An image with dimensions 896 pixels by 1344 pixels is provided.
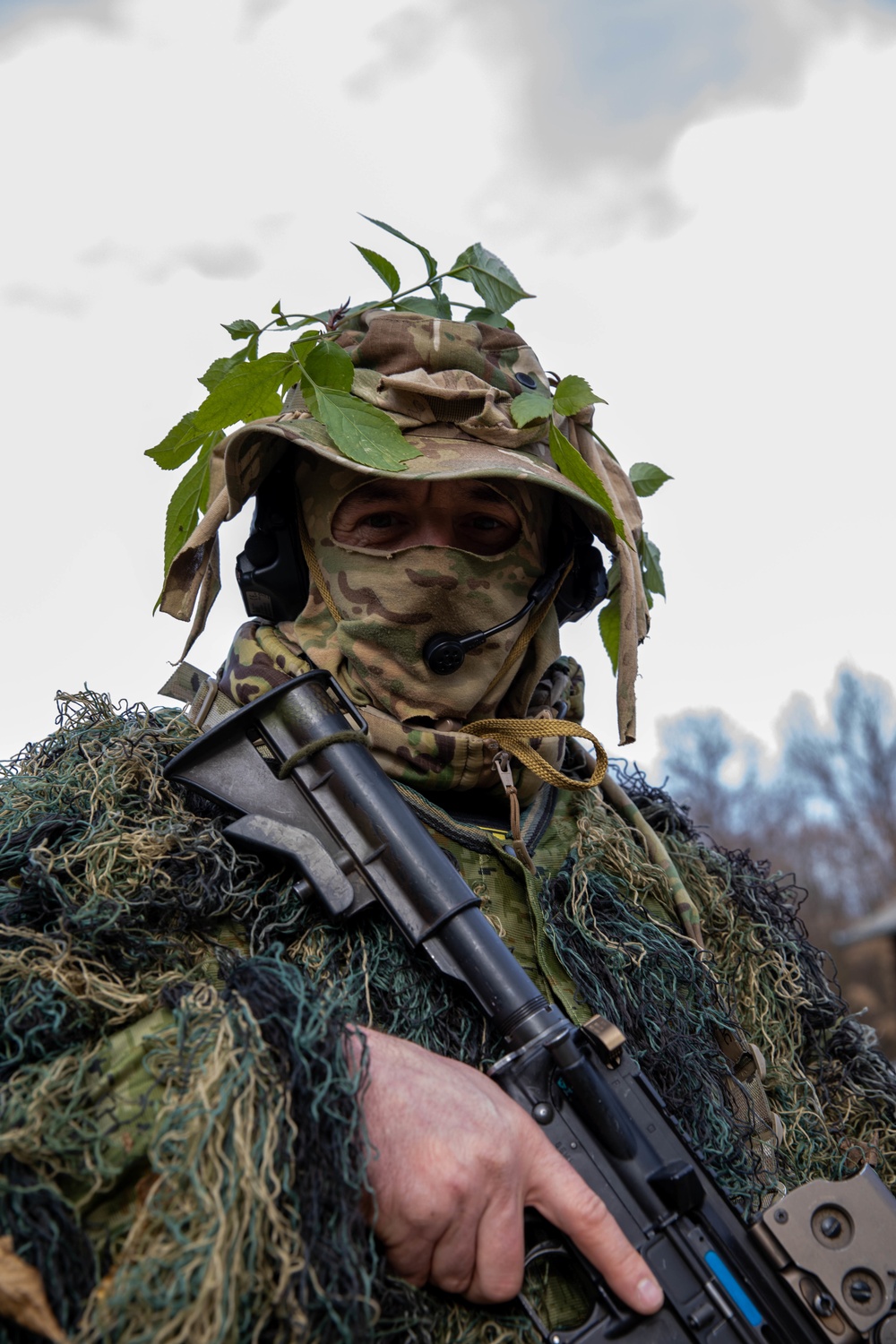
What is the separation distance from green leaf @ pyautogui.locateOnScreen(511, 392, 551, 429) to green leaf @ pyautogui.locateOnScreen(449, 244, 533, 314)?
0.39 m

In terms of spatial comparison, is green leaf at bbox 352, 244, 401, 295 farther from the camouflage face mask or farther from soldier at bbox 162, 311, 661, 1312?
the camouflage face mask

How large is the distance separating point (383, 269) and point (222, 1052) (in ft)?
6.75

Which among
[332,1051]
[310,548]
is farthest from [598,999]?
[310,548]

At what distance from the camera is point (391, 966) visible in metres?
1.97

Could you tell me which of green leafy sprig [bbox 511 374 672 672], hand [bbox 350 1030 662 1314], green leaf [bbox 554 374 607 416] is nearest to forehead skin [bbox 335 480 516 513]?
green leafy sprig [bbox 511 374 672 672]

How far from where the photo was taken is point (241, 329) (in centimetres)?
261

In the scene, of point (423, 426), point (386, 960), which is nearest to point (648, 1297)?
point (386, 960)

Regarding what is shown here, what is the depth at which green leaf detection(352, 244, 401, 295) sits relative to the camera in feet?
8.89

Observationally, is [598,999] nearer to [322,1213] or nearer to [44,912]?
[322,1213]

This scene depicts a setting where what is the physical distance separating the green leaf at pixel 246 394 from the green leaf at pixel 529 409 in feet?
1.89

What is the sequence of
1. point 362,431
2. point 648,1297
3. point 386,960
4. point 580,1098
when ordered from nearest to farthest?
point 648,1297
point 580,1098
point 386,960
point 362,431

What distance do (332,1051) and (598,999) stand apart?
77cm

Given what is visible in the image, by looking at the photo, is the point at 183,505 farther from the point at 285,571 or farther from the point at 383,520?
the point at 383,520

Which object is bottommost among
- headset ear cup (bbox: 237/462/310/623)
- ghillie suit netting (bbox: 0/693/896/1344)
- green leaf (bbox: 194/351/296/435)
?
ghillie suit netting (bbox: 0/693/896/1344)
